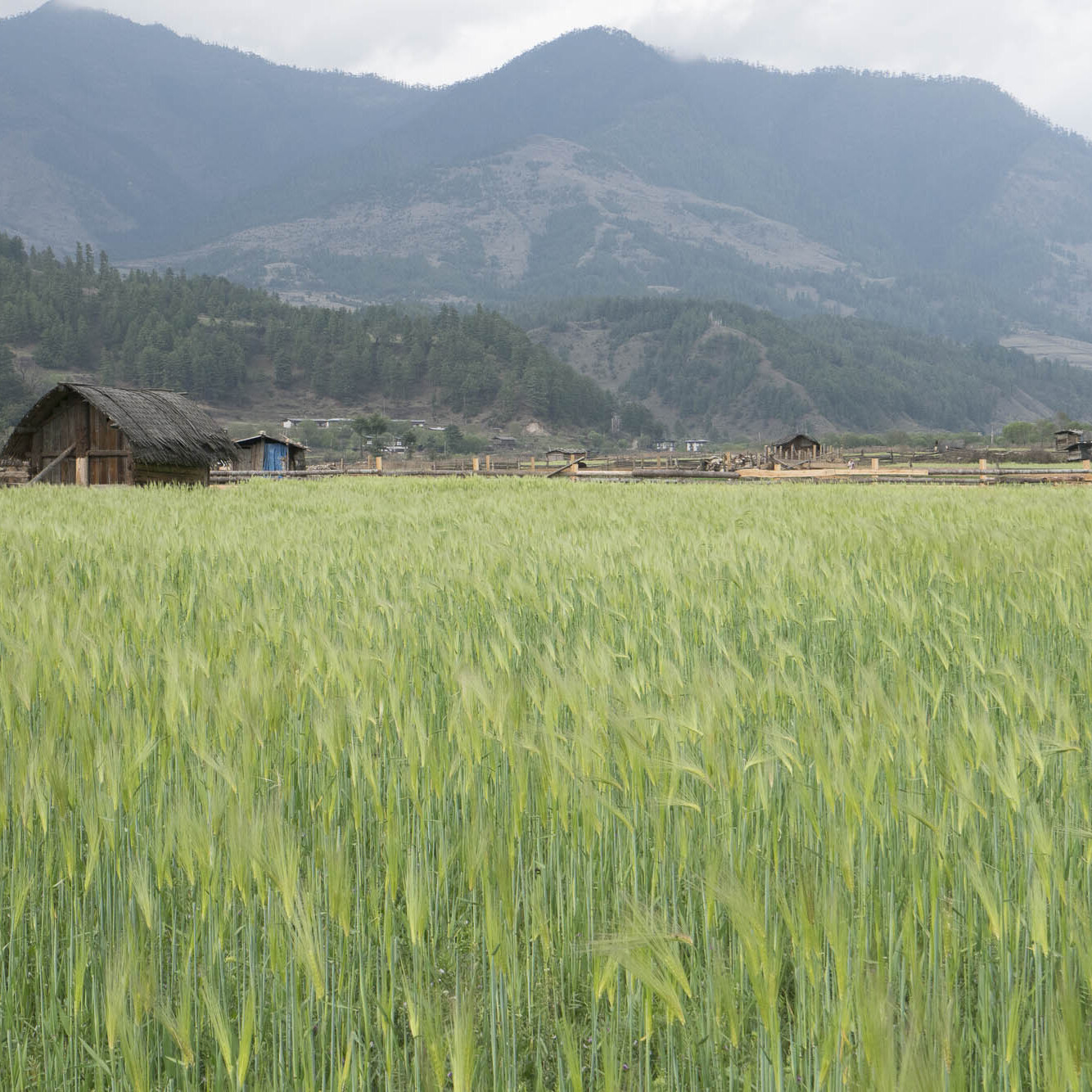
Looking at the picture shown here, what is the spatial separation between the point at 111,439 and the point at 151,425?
152 cm

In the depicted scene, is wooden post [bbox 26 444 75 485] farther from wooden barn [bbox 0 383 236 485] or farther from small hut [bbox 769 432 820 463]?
small hut [bbox 769 432 820 463]

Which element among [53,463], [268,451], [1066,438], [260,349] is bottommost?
[53,463]

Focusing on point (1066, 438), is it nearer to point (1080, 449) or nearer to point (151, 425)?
point (1080, 449)

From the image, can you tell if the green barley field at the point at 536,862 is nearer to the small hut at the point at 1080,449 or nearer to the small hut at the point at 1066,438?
the small hut at the point at 1080,449

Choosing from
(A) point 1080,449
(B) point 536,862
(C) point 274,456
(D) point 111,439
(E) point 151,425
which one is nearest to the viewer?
(B) point 536,862

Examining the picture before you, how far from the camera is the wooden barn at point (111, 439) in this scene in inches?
990

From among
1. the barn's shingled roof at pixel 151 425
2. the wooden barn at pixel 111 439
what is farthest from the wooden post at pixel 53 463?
the barn's shingled roof at pixel 151 425

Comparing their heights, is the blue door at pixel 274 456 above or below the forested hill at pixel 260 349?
below

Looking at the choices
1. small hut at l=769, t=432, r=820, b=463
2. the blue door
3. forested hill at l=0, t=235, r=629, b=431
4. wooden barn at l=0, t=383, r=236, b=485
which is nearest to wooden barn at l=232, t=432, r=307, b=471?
the blue door

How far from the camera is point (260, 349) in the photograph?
158 m

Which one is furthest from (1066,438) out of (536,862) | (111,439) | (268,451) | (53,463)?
(536,862)

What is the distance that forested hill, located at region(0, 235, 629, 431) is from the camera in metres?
140

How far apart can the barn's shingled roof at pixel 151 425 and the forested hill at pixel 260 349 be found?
116 m

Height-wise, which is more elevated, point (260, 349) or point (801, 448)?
point (260, 349)
